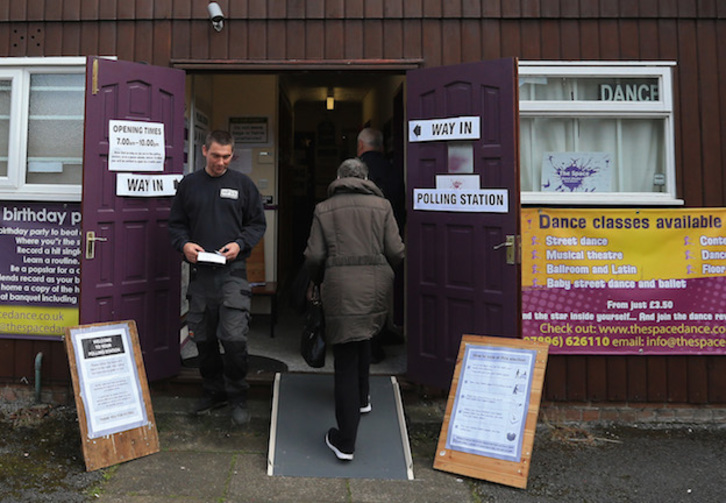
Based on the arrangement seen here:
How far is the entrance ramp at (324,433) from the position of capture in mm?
3400

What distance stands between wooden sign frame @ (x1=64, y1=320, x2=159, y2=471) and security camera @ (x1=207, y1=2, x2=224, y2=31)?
7.88 ft

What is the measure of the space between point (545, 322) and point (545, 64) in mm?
2010

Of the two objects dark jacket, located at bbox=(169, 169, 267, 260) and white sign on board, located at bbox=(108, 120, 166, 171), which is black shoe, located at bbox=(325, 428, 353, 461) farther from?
white sign on board, located at bbox=(108, 120, 166, 171)

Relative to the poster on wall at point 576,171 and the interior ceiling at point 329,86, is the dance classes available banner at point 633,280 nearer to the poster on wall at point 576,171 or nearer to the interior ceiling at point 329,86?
the poster on wall at point 576,171

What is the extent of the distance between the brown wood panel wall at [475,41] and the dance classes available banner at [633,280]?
0.15 m

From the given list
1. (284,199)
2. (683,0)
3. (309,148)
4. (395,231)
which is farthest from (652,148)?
(309,148)

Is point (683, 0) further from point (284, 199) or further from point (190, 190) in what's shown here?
Answer: point (284, 199)

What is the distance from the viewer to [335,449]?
3.45 m

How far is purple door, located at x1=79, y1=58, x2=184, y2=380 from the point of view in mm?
3934

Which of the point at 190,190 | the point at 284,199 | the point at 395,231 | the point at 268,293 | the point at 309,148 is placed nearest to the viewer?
the point at 395,231

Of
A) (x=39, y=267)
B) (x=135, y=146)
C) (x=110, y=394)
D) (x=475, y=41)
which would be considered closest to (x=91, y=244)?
(x=135, y=146)

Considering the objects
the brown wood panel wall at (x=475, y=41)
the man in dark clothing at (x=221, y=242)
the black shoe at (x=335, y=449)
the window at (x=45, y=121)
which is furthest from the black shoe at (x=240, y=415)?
the window at (x=45, y=121)

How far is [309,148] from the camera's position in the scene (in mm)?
10094

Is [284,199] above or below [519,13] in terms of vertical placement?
below
